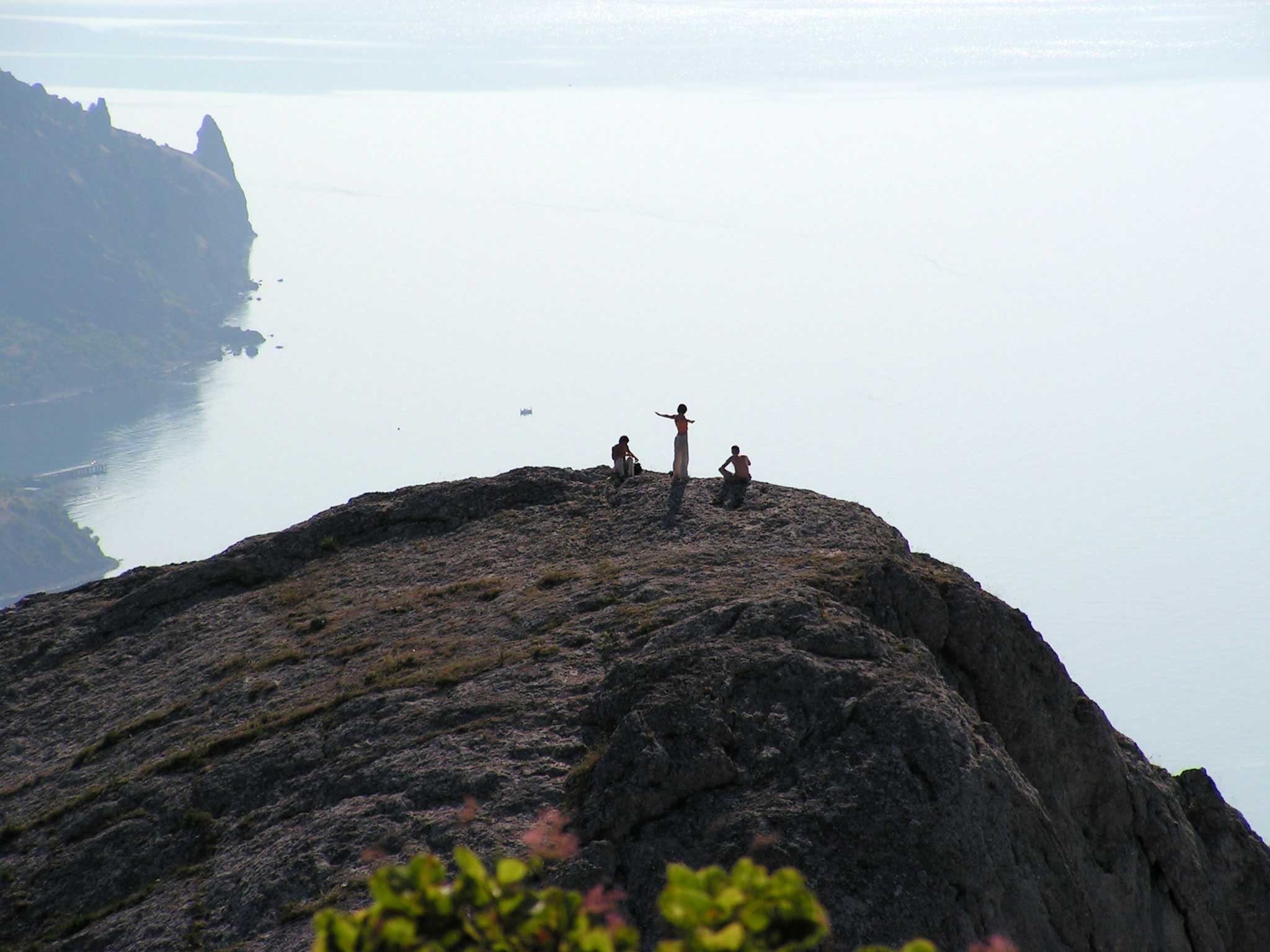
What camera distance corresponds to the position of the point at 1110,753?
82.5ft

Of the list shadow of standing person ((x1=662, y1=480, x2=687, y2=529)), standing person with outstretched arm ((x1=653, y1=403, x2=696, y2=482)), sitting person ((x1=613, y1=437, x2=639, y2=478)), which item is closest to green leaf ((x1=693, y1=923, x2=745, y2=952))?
shadow of standing person ((x1=662, y1=480, x2=687, y2=529))

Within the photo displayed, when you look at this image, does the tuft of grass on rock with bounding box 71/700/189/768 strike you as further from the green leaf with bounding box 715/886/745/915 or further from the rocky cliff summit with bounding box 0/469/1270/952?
the green leaf with bounding box 715/886/745/915

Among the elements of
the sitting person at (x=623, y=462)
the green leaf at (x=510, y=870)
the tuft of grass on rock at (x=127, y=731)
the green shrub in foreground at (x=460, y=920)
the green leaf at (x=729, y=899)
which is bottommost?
the tuft of grass on rock at (x=127, y=731)

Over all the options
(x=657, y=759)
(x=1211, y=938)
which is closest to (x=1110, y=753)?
(x=1211, y=938)

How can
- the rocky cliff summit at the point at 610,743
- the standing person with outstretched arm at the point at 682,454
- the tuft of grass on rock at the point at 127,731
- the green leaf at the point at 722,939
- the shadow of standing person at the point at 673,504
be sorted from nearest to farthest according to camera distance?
the green leaf at the point at 722,939 → the rocky cliff summit at the point at 610,743 → the tuft of grass on rock at the point at 127,731 → the shadow of standing person at the point at 673,504 → the standing person with outstretched arm at the point at 682,454

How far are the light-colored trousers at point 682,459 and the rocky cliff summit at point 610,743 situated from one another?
17.4 inches

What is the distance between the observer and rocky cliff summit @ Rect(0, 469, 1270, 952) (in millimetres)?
18875

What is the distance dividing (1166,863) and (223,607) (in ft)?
74.4

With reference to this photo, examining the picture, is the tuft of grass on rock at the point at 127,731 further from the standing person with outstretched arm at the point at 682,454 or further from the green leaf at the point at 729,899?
the green leaf at the point at 729,899

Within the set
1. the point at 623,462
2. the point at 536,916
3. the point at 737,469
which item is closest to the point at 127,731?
the point at 623,462

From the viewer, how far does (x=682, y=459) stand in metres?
31.8

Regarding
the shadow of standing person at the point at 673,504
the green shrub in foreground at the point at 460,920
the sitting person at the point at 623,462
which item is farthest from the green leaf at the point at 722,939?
the sitting person at the point at 623,462

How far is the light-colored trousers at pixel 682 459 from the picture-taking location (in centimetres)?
3169

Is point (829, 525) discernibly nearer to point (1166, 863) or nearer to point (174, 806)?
point (1166, 863)
